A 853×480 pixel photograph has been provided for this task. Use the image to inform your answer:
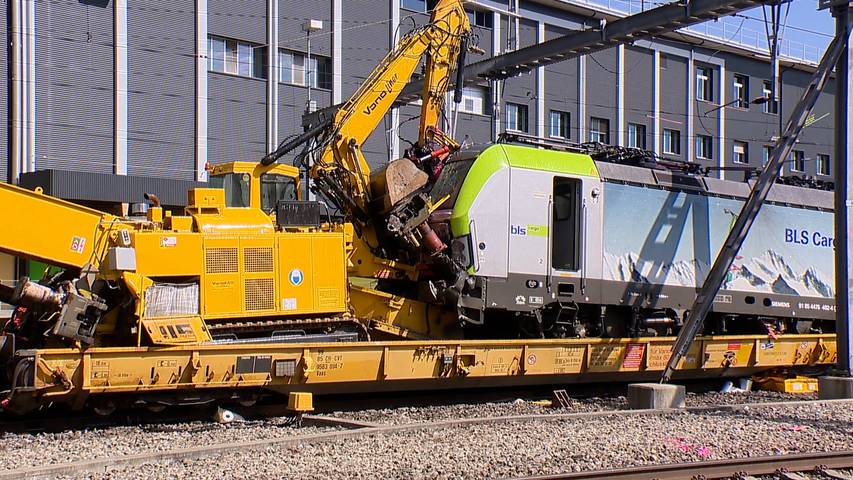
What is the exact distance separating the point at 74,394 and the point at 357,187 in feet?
16.7

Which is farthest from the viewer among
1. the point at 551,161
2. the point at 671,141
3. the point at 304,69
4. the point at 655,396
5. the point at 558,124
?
the point at 671,141

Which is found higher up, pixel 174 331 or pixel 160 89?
pixel 160 89

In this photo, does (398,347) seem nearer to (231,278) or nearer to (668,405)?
(231,278)

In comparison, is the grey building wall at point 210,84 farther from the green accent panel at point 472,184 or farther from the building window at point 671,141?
the green accent panel at point 472,184

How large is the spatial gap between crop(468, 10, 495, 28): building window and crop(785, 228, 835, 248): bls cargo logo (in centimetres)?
2058

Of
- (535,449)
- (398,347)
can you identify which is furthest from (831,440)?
(398,347)

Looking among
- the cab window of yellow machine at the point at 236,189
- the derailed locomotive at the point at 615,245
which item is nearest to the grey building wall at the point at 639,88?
the derailed locomotive at the point at 615,245

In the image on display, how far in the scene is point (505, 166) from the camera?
13.2 m

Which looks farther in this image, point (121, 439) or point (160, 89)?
point (160, 89)

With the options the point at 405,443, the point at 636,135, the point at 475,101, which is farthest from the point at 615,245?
the point at 636,135

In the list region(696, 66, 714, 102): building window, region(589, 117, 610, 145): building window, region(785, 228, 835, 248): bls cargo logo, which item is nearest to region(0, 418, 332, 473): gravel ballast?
region(785, 228, 835, 248): bls cargo logo

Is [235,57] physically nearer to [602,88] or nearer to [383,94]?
[383,94]

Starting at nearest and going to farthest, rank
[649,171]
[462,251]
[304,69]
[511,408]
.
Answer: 1. [511,408]
2. [462,251]
3. [649,171]
4. [304,69]

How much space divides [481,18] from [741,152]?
16812 mm
